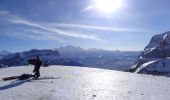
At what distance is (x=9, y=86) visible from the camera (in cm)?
2394

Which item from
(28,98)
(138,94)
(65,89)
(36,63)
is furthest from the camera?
(36,63)

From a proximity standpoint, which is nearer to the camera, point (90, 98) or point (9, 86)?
point (90, 98)

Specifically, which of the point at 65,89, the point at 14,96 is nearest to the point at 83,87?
the point at 65,89

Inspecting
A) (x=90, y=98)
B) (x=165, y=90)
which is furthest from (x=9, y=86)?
(x=165, y=90)

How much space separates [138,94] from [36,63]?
15.8 meters

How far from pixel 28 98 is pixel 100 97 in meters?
5.09

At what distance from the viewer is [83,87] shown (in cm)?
2405

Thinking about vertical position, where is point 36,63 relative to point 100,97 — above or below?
above

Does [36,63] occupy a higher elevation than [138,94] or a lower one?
higher

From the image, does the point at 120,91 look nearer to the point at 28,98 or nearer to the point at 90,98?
the point at 90,98

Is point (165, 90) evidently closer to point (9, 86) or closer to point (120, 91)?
point (120, 91)

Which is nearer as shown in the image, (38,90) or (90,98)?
(90,98)

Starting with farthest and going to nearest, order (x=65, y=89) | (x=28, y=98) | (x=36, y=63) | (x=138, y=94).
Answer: (x=36, y=63) < (x=65, y=89) < (x=138, y=94) < (x=28, y=98)

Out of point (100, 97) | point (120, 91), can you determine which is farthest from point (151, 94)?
point (100, 97)
